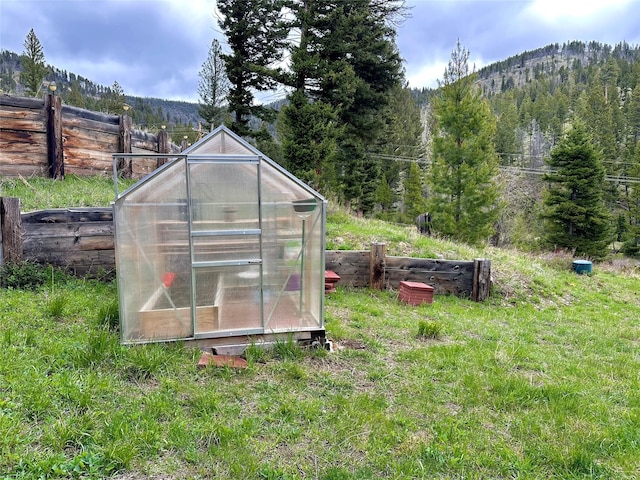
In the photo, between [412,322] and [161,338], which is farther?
[412,322]

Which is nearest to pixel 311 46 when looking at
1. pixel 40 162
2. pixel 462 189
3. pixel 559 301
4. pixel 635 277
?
pixel 462 189

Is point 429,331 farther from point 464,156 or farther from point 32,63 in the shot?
point 32,63

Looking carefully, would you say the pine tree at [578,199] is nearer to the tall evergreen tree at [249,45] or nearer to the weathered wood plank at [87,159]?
the tall evergreen tree at [249,45]

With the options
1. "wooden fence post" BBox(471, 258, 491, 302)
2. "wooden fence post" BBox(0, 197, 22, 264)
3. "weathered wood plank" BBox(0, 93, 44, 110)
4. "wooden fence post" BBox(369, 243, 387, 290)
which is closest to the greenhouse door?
"wooden fence post" BBox(0, 197, 22, 264)

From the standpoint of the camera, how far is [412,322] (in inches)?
232

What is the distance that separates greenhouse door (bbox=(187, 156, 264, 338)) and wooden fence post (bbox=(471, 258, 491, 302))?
5206mm

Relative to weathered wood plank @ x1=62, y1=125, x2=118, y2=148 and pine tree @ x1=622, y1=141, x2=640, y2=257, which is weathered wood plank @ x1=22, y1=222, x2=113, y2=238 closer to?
weathered wood plank @ x1=62, y1=125, x2=118, y2=148

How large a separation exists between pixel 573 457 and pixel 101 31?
35.2 ft

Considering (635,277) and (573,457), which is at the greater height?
(573,457)

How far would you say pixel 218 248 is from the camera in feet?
13.3

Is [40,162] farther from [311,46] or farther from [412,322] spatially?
[311,46]

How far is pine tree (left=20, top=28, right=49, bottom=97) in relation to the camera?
64.3 ft

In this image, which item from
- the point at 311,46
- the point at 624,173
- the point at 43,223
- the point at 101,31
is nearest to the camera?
the point at 43,223

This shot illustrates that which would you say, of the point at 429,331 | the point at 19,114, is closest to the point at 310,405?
the point at 429,331
